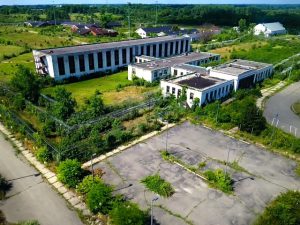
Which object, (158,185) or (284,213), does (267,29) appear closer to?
(158,185)

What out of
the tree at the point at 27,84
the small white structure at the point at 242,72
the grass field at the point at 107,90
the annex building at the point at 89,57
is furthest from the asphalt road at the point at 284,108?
the tree at the point at 27,84

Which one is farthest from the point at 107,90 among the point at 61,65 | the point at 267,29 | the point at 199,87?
the point at 267,29

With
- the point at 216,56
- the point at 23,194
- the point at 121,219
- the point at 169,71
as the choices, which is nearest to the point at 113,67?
the point at 169,71

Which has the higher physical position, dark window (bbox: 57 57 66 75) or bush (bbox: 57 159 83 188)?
dark window (bbox: 57 57 66 75)

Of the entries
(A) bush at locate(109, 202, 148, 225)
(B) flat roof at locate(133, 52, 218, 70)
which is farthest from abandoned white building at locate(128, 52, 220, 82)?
(A) bush at locate(109, 202, 148, 225)

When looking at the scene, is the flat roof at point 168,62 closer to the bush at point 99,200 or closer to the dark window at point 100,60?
the dark window at point 100,60

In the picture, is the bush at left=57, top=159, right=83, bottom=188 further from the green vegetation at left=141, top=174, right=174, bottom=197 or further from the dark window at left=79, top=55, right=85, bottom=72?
the dark window at left=79, top=55, right=85, bottom=72
